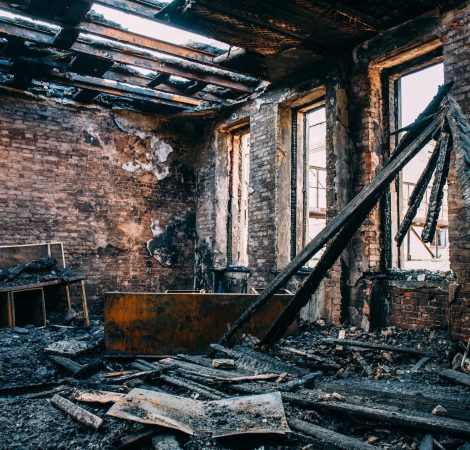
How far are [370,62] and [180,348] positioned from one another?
13.8 feet

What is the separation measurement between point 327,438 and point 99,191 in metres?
6.80

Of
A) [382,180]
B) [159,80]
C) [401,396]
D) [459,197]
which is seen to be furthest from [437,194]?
[159,80]

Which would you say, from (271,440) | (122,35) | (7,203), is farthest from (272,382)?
→ (7,203)

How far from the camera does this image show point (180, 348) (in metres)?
4.41

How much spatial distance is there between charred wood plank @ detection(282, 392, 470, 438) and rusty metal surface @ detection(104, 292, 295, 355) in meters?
1.77

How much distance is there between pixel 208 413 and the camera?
258 centimetres

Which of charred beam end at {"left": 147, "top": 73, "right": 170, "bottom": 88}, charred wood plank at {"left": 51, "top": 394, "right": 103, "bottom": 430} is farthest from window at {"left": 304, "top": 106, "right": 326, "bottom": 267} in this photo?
charred wood plank at {"left": 51, "top": 394, "right": 103, "bottom": 430}

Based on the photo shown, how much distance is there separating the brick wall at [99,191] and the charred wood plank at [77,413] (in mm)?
5038

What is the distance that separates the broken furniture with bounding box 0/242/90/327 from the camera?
6000mm

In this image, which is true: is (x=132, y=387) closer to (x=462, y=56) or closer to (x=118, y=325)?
(x=118, y=325)

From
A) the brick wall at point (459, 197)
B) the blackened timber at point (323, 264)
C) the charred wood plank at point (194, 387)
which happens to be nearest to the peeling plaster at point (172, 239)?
the blackened timber at point (323, 264)

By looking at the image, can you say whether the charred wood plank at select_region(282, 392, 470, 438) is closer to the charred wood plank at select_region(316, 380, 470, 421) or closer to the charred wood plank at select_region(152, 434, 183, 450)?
the charred wood plank at select_region(316, 380, 470, 421)

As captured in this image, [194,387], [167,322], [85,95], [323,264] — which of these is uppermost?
[85,95]

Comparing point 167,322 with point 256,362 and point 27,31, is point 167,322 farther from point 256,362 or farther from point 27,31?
point 27,31
